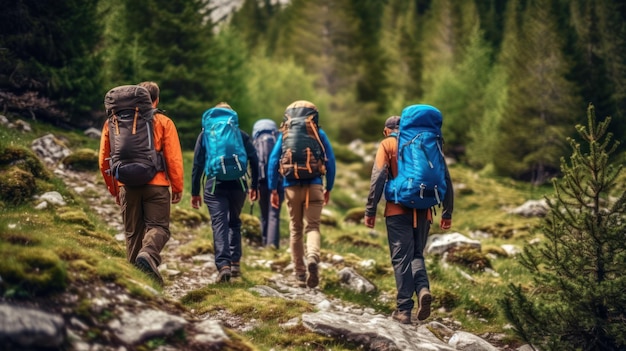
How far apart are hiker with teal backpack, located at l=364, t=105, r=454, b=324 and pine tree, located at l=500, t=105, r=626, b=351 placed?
1234 mm

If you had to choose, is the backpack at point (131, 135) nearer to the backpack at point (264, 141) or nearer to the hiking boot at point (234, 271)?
the hiking boot at point (234, 271)

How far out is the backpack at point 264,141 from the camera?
1202 centimetres

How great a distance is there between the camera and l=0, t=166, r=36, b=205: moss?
31.1ft

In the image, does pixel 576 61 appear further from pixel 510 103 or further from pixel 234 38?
pixel 234 38

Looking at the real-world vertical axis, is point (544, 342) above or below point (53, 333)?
below

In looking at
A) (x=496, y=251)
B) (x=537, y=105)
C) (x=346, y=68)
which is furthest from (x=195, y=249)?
(x=346, y=68)

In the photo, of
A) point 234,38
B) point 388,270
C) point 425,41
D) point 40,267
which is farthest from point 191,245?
point 425,41

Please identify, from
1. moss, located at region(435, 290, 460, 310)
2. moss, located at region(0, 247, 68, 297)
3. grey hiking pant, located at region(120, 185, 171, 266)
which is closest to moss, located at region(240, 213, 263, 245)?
moss, located at region(435, 290, 460, 310)

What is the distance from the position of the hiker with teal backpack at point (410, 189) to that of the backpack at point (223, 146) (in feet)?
7.26

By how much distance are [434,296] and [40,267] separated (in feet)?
20.2

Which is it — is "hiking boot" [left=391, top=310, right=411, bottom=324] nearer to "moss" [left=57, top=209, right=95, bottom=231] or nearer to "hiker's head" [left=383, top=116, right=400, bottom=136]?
"hiker's head" [left=383, top=116, right=400, bottom=136]

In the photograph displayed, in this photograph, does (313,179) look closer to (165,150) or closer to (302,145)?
(302,145)

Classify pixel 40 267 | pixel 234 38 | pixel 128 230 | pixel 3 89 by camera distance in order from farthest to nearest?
pixel 234 38 < pixel 3 89 < pixel 128 230 < pixel 40 267

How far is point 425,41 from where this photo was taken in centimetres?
6669
